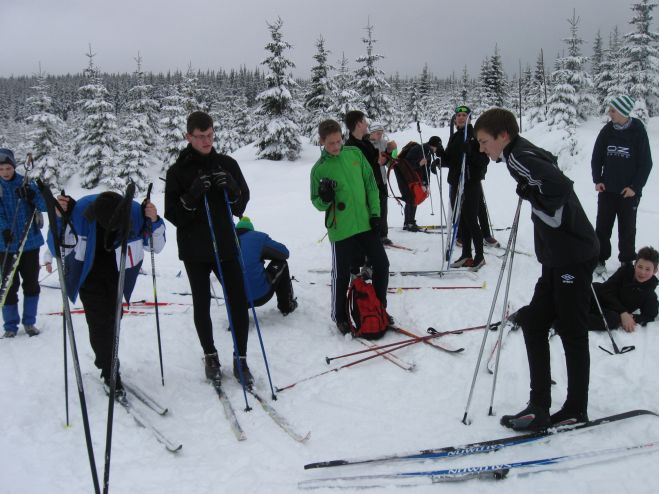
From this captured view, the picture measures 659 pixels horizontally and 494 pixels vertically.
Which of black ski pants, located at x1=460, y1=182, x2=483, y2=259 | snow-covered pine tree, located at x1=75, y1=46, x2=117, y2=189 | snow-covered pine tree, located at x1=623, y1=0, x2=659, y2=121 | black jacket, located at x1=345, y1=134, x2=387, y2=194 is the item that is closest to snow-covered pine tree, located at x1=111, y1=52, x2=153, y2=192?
snow-covered pine tree, located at x1=75, y1=46, x2=117, y2=189

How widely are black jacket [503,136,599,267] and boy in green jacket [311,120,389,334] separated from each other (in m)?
2.10

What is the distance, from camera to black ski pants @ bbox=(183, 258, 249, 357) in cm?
399

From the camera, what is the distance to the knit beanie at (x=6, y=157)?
5.23 meters

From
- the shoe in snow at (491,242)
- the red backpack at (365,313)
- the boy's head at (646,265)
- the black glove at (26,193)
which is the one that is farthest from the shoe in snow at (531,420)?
the black glove at (26,193)

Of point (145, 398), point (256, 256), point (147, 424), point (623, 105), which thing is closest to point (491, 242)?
point (623, 105)

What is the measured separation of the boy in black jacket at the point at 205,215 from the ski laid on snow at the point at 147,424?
71 centimetres

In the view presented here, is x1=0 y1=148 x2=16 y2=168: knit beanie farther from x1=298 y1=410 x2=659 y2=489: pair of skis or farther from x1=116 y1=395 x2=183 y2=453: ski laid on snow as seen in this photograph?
x1=298 y1=410 x2=659 y2=489: pair of skis

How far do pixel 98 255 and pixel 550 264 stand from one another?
3576 mm

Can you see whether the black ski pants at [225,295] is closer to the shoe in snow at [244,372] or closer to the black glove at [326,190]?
the shoe in snow at [244,372]

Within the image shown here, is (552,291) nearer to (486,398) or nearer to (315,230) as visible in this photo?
(486,398)

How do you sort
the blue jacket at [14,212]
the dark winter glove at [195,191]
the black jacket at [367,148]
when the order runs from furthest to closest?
the black jacket at [367,148]
the blue jacket at [14,212]
the dark winter glove at [195,191]

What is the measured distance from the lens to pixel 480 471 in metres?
2.72

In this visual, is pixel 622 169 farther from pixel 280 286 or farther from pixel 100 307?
pixel 100 307

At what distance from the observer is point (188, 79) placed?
32188mm
